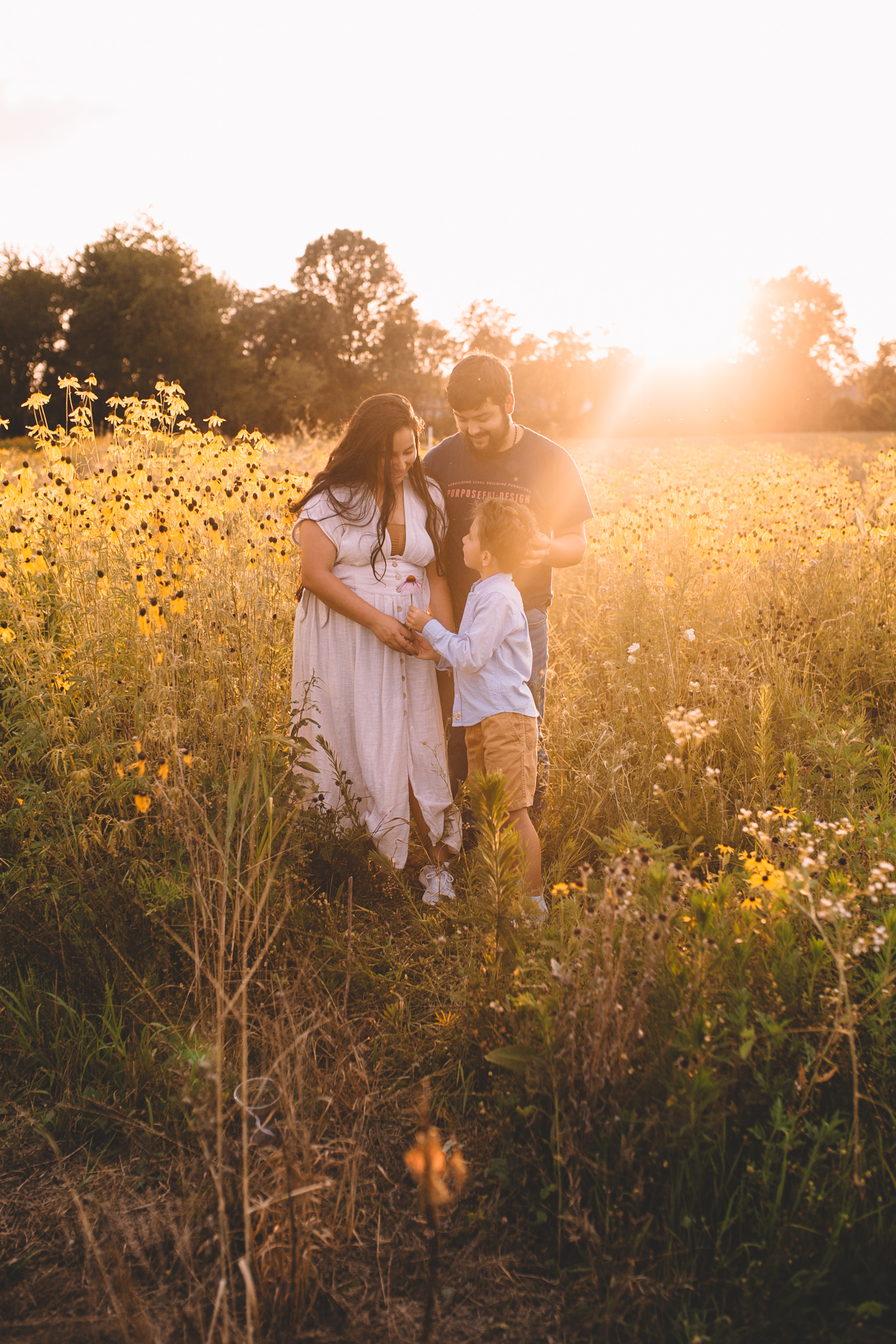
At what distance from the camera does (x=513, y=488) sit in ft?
10.1

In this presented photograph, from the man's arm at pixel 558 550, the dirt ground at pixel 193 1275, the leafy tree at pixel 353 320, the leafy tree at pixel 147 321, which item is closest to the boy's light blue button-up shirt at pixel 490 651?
the man's arm at pixel 558 550

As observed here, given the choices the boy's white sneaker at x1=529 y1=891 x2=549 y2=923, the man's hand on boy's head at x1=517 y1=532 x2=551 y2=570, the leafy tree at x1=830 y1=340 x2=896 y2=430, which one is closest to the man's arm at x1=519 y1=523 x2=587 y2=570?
the man's hand on boy's head at x1=517 y1=532 x2=551 y2=570

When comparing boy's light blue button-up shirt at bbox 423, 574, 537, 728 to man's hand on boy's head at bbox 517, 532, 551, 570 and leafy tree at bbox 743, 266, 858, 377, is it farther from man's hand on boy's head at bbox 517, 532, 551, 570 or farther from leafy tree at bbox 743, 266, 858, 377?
leafy tree at bbox 743, 266, 858, 377

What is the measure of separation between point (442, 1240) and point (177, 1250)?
0.54 metres

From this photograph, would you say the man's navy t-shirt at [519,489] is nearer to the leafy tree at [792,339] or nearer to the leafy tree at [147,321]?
the leafy tree at [147,321]

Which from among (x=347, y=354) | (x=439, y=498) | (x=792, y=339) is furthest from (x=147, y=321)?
(x=792, y=339)

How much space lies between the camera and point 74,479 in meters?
3.74

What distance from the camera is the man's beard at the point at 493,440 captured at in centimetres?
296

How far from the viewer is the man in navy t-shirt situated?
2.96 meters

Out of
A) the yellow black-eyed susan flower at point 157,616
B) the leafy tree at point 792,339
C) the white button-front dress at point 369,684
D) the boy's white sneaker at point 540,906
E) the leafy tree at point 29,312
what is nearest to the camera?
the boy's white sneaker at point 540,906

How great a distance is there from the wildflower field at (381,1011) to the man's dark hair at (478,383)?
1052mm

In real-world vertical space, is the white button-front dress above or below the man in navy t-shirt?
below

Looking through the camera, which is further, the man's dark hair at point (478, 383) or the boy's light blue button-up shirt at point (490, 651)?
the man's dark hair at point (478, 383)

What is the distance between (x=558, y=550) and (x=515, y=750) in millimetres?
778
